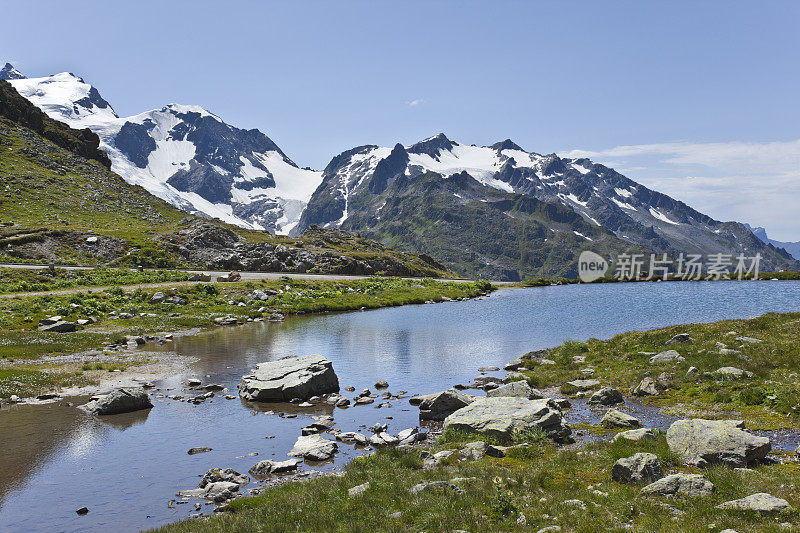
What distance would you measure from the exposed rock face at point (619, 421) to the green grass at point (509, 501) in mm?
3891

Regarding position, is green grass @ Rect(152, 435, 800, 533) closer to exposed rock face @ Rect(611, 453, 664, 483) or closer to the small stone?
exposed rock face @ Rect(611, 453, 664, 483)

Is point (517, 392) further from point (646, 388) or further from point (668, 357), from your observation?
point (668, 357)

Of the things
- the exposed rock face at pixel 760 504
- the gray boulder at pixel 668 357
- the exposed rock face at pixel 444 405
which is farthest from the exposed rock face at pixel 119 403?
the gray boulder at pixel 668 357

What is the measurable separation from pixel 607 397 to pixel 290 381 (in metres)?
20.0

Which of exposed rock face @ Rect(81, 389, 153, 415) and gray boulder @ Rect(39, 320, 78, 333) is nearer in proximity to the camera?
exposed rock face @ Rect(81, 389, 153, 415)

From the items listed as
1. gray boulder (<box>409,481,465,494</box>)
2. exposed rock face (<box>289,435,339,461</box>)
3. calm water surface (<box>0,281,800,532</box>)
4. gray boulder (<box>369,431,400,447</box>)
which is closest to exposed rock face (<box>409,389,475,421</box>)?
calm water surface (<box>0,281,800,532</box>)

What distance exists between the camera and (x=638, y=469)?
1463 centimetres

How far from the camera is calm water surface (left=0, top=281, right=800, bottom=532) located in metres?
16.9

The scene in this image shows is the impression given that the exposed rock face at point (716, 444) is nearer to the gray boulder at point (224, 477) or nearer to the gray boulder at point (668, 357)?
the gray boulder at point (668, 357)

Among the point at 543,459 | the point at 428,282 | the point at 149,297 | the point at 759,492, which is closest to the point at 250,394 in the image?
the point at 543,459

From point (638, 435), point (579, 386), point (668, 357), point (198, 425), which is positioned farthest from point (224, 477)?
point (668, 357)

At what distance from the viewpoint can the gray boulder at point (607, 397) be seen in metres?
25.8

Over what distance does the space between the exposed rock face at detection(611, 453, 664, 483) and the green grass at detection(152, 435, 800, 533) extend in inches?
17.9

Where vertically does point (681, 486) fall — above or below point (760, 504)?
below
